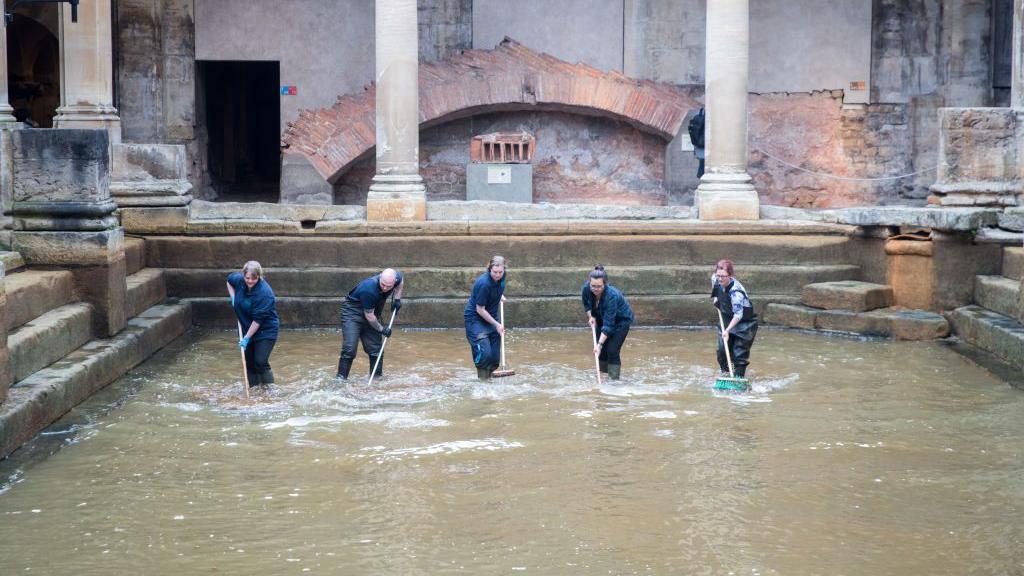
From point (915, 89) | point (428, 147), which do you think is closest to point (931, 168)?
point (915, 89)

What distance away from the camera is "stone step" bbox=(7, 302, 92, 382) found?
9.61m

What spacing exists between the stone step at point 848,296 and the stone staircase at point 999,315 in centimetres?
76

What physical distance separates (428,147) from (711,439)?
33.2ft

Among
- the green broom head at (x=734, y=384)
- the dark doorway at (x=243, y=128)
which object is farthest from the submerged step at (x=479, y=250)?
the dark doorway at (x=243, y=128)

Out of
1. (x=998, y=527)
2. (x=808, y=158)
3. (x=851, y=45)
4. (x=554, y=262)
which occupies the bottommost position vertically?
(x=998, y=527)

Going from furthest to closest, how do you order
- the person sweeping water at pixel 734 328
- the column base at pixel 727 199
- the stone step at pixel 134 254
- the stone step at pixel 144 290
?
the column base at pixel 727 199, the stone step at pixel 134 254, the stone step at pixel 144 290, the person sweeping water at pixel 734 328

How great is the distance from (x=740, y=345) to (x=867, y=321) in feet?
9.56

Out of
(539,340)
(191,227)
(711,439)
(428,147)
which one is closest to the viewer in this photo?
(711,439)

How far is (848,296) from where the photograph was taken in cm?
1397

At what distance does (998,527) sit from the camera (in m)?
7.33

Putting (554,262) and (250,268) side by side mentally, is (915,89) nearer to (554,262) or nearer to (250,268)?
(554,262)

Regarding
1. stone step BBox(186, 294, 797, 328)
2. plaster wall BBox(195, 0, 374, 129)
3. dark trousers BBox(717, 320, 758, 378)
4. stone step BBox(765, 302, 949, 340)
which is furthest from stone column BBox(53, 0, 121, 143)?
stone step BBox(765, 302, 949, 340)

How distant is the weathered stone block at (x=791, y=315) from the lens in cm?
1405

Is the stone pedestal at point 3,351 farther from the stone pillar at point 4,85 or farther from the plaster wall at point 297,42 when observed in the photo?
the plaster wall at point 297,42
